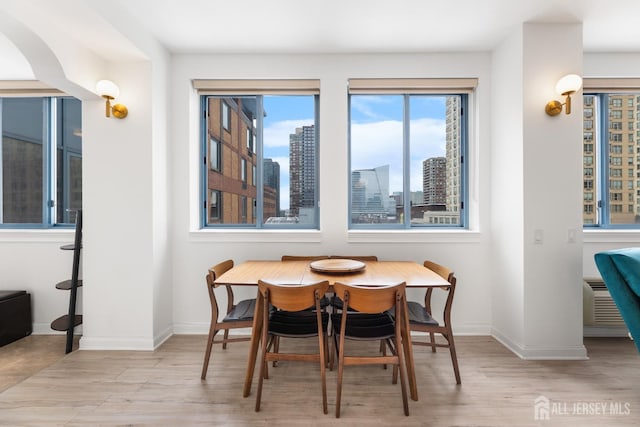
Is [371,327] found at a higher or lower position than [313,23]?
lower

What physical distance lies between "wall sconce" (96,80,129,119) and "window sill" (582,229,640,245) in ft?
14.6

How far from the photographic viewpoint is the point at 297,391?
232 centimetres

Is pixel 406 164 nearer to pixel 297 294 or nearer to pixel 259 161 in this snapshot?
pixel 259 161

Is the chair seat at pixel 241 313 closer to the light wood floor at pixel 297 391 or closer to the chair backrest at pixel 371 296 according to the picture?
the light wood floor at pixel 297 391

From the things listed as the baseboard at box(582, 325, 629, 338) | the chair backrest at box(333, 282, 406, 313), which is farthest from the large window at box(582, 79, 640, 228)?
the chair backrest at box(333, 282, 406, 313)

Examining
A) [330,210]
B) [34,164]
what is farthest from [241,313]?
[34,164]

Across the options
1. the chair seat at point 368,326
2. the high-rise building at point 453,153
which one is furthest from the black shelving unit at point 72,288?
the high-rise building at point 453,153

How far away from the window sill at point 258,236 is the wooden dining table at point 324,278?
49 centimetres

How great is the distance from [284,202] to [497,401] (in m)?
2.47

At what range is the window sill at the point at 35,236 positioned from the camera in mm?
3445

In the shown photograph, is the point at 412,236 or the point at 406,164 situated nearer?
the point at 412,236

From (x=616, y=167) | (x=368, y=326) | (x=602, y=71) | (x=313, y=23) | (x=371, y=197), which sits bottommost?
(x=368, y=326)

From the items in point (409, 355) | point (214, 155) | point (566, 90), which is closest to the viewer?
point (409, 355)

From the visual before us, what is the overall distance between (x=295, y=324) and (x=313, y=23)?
7.80 feet
